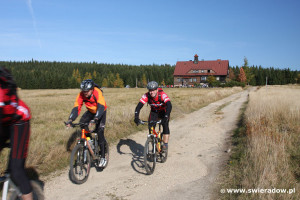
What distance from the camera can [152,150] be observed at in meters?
5.58

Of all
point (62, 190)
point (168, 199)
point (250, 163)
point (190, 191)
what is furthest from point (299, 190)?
point (62, 190)

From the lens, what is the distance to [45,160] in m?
5.75

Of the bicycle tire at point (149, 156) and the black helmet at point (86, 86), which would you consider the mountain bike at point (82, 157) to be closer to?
the black helmet at point (86, 86)

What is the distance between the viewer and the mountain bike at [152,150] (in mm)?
5280

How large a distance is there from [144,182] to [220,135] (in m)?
5.26

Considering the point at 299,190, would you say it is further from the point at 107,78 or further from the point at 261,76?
the point at 107,78

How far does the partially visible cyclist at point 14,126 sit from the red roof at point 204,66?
82163 mm

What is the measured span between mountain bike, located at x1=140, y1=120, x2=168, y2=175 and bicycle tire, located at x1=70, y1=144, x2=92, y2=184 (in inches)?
50.7

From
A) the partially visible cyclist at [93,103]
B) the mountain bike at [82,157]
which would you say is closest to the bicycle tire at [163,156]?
the partially visible cyclist at [93,103]

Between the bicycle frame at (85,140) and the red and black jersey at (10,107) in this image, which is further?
the bicycle frame at (85,140)

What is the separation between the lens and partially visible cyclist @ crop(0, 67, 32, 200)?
2.76 m

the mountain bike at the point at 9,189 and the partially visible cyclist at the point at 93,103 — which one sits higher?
the partially visible cyclist at the point at 93,103

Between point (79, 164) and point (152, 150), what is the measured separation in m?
1.73

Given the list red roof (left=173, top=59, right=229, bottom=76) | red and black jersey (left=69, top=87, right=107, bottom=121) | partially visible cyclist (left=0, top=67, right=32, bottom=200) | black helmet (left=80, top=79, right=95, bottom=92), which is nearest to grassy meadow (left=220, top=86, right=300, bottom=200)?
red and black jersey (left=69, top=87, right=107, bottom=121)
